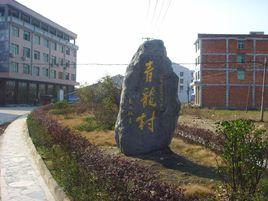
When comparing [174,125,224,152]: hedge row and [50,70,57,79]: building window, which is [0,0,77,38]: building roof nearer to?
[50,70,57,79]: building window

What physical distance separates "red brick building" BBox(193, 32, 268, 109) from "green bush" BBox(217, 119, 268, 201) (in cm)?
3965

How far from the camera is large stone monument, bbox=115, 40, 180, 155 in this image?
947 centimetres

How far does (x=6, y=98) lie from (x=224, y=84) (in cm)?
2412

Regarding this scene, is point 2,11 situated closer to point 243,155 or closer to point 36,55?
point 36,55

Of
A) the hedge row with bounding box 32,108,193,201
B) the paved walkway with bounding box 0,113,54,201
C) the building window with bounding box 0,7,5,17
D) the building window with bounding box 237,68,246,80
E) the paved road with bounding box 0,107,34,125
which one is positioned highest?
the building window with bounding box 0,7,5,17

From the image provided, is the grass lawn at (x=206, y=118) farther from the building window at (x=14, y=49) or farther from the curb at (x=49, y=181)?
the building window at (x=14, y=49)

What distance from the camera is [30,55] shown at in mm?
49844

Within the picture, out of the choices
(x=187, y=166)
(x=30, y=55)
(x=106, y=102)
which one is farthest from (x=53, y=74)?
(x=187, y=166)

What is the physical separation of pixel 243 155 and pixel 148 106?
4.75 metres

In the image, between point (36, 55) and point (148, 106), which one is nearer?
point (148, 106)

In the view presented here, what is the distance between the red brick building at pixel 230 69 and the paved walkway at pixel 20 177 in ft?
114

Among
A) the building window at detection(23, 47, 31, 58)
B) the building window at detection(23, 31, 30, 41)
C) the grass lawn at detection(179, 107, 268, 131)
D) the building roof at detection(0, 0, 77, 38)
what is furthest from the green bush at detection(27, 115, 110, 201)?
the building window at detection(23, 31, 30, 41)

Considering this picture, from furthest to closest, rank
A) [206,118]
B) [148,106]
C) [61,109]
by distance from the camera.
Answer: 1. [61,109]
2. [206,118]
3. [148,106]

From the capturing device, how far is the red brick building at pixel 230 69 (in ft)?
145
